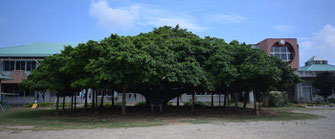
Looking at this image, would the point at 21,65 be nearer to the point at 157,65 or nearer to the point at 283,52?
the point at 157,65

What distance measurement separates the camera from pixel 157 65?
1402cm

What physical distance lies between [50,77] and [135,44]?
22.0 ft

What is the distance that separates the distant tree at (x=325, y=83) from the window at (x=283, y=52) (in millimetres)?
5333

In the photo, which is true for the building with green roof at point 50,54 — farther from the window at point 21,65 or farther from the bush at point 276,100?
the bush at point 276,100

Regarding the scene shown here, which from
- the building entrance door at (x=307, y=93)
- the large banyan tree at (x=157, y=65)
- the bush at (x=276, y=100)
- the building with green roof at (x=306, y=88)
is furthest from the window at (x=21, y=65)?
the building entrance door at (x=307, y=93)

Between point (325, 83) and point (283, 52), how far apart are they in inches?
288

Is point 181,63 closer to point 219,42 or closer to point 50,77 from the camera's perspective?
point 219,42

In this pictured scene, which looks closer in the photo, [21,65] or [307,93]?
[21,65]

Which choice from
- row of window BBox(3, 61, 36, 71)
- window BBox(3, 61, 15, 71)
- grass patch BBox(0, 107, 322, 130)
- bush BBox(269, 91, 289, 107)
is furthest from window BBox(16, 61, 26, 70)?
bush BBox(269, 91, 289, 107)

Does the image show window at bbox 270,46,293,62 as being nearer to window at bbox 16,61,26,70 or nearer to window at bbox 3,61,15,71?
window at bbox 16,61,26,70

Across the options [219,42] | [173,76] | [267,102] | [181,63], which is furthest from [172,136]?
[267,102]

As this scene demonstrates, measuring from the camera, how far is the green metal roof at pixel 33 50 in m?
29.7

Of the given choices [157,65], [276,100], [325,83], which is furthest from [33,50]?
[325,83]

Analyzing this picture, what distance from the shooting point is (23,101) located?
31.0 meters
